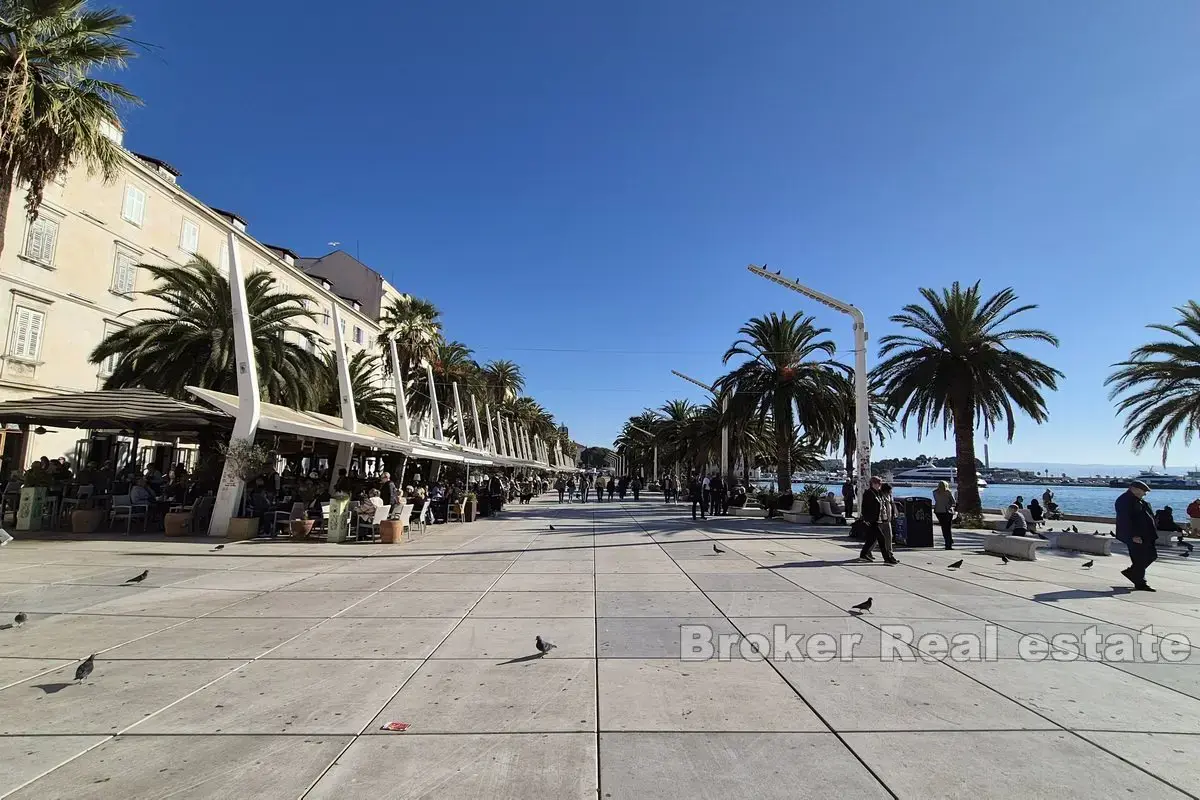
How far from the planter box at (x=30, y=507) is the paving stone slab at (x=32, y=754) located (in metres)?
15.5

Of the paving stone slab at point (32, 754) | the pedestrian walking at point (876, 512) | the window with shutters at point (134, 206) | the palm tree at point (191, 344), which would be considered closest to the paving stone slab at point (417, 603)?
the paving stone slab at point (32, 754)

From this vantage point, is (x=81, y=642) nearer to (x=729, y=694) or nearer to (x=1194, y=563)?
(x=729, y=694)

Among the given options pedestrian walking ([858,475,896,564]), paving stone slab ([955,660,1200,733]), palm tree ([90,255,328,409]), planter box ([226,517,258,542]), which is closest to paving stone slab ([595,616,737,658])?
paving stone slab ([955,660,1200,733])

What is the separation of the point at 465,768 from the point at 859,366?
2062cm

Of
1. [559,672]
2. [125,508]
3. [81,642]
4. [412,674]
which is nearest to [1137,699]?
[559,672]

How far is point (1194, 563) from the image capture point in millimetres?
14133

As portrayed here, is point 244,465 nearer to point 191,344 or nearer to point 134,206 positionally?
point 191,344

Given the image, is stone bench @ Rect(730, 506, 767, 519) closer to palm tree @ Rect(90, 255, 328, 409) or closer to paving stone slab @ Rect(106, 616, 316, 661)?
palm tree @ Rect(90, 255, 328, 409)

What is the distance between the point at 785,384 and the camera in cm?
3075

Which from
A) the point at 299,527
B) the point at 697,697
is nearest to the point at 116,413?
the point at 299,527

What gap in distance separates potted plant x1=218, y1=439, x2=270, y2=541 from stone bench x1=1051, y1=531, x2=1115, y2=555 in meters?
18.8

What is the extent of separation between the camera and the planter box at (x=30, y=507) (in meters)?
15.9

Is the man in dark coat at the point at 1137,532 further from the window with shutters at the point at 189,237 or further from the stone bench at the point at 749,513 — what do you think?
the window with shutters at the point at 189,237

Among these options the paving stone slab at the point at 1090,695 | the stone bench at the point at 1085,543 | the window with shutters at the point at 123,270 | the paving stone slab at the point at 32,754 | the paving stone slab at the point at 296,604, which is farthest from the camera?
the window with shutters at the point at 123,270
